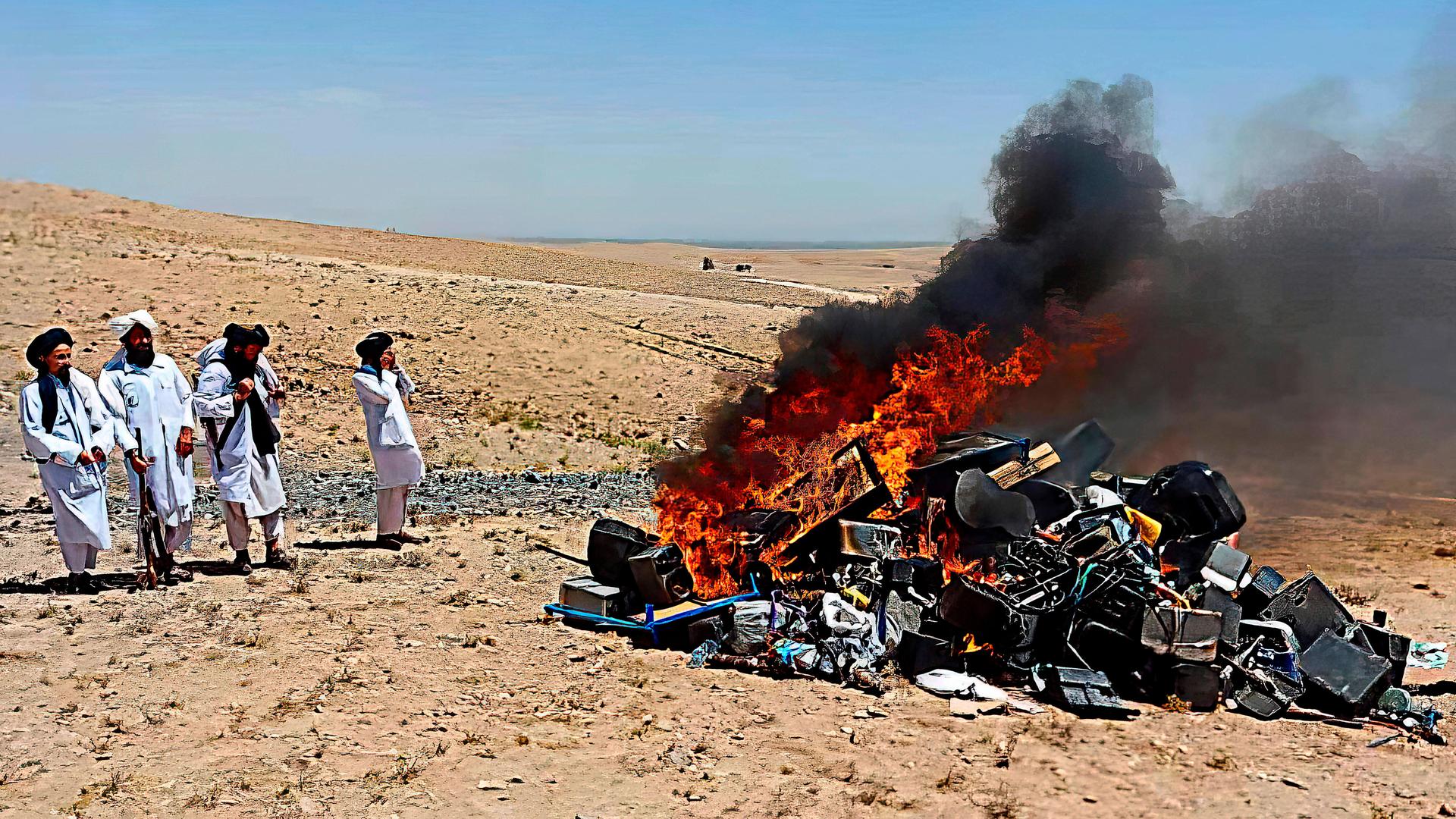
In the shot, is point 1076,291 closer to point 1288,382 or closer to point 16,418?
point 1288,382

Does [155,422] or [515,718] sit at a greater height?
[155,422]

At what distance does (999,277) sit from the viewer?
12633 mm

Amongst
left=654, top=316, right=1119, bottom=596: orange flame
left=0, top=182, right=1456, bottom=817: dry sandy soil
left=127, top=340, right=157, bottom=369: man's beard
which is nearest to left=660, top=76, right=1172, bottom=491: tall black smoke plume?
left=654, top=316, right=1119, bottom=596: orange flame

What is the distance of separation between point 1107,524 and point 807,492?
2.67 m

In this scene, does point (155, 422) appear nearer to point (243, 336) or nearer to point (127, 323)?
point (127, 323)

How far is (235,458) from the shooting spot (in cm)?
1121

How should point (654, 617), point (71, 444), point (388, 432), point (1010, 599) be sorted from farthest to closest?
point (388, 432)
point (71, 444)
point (654, 617)
point (1010, 599)

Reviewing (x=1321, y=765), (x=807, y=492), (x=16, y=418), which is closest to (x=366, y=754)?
(x=807, y=492)

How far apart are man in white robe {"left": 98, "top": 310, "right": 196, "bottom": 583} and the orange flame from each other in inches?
183

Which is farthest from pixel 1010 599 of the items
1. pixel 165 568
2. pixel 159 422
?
pixel 159 422

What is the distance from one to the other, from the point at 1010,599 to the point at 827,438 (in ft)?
7.90

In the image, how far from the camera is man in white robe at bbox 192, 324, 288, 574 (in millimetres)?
11164

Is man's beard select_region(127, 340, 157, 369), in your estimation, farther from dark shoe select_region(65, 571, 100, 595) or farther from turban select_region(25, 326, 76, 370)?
dark shoe select_region(65, 571, 100, 595)

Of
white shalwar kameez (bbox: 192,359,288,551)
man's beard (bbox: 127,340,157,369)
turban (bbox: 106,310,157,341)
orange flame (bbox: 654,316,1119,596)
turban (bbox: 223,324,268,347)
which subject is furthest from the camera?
turban (bbox: 223,324,268,347)
